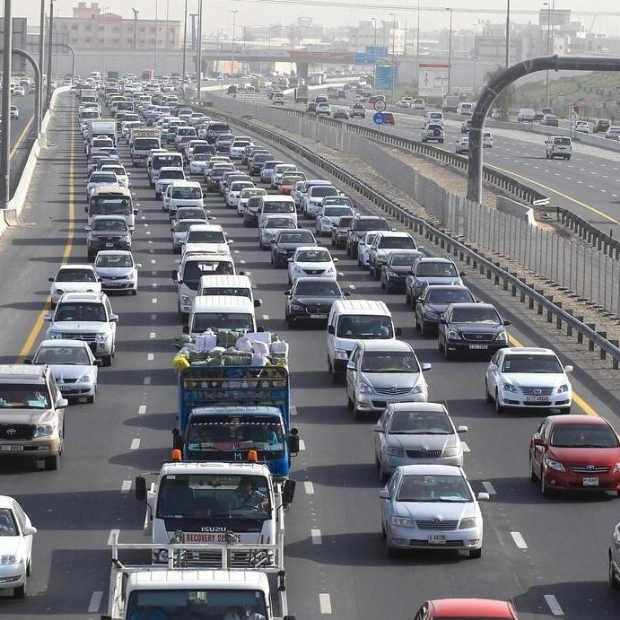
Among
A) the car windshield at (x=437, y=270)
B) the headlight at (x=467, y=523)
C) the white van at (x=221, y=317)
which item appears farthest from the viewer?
the car windshield at (x=437, y=270)

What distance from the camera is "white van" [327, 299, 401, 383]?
126ft

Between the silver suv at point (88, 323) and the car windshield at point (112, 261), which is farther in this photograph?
the car windshield at point (112, 261)

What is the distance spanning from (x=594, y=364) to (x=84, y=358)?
1198cm

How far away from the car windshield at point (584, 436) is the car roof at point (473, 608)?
10751 millimetres

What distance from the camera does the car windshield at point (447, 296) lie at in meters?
44.7

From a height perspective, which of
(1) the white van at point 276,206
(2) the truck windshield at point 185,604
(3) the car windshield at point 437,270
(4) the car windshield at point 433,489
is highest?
(1) the white van at point 276,206

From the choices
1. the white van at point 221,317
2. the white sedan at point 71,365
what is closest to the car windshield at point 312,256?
the white van at point 221,317

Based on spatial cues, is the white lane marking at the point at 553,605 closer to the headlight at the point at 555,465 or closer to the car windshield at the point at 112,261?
the headlight at the point at 555,465

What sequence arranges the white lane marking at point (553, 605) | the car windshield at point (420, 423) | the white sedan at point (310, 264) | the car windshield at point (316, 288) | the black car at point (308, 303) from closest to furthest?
the white lane marking at point (553, 605)
the car windshield at point (420, 423)
the black car at point (308, 303)
the car windshield at point (316, 288)
the white sedan at point (310, 264)

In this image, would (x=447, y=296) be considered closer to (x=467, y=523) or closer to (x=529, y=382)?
(x=529, y=382)

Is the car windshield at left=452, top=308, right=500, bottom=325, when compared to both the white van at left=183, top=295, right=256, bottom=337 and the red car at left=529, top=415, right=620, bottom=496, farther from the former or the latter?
the red car at left=529, top=415, right=620, bottom=496

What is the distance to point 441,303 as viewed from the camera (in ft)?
146

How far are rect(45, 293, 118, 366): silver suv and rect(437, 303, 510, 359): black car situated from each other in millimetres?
7650

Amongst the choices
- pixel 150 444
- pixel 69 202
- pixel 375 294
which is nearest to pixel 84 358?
pixel 150 444
